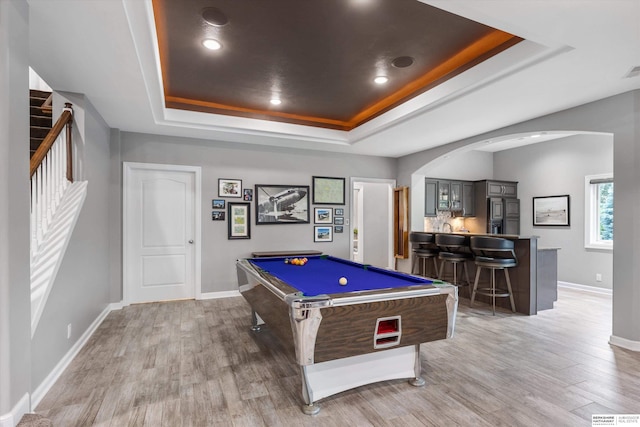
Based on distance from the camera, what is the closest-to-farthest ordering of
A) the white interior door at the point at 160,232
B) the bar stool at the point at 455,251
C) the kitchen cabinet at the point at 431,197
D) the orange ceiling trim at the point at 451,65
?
the orange ceiling trim at the point at 451,65 < the white interior door at the point at 160,232 < the bar stool at the point at 455,251 < the kitchen cabinet at the point at 431,197

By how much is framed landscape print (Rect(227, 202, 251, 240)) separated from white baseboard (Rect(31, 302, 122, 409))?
2.06 metres

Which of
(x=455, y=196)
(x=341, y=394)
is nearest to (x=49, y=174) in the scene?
(x=341, y=394)

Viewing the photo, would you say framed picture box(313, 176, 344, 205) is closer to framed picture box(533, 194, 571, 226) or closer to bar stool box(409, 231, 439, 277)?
bar stool box(409, 231, 439, 277)

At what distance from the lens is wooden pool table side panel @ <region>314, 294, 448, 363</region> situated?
2053 mm

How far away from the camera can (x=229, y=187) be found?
5391 millimetres

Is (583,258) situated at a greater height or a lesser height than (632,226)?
lesser

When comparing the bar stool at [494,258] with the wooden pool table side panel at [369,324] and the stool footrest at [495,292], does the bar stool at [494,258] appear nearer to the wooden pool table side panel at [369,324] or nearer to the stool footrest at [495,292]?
the stool footrest at [495,292]

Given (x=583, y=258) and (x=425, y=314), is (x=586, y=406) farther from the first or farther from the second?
(x=583, y=258)

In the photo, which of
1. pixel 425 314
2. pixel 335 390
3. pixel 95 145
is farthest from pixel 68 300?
pixel 425 314

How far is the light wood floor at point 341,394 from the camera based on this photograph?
214 centimetres

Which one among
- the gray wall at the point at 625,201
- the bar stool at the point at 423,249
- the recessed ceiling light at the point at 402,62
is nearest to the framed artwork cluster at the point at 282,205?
the bar stool at the point at 423,249

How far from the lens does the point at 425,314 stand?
7.66 feet

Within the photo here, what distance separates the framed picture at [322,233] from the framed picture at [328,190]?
457 millimetres

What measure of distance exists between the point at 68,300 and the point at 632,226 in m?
5.35
